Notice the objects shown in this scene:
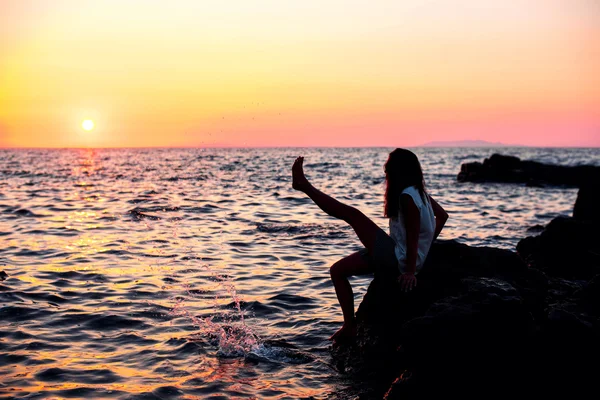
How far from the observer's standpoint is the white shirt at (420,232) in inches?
230

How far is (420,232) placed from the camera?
6.05 m

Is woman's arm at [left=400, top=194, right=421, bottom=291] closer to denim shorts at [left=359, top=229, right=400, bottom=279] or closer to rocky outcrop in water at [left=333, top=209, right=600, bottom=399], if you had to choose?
denim shorts at [left=359, top=229, right=400, bottom=279]

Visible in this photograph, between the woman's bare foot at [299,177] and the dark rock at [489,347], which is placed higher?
the woman's bare foot at [299,177]

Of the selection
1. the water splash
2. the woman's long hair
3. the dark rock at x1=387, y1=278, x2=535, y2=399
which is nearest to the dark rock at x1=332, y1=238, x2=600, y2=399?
the dark rock at x1=387, y1=278, x2=535, y2=399

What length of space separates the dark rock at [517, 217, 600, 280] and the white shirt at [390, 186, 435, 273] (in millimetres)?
5458

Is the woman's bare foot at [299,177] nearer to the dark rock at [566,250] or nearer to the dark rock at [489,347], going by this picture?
the dark rock at [489,347]

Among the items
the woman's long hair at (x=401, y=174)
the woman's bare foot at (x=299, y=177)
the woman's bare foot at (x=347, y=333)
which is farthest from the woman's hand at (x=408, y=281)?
the woman's bare foot at (x=299, y=177)

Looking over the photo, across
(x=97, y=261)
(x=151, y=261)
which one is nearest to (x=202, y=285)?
(x=151, y=261)

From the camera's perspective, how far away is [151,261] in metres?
11.3

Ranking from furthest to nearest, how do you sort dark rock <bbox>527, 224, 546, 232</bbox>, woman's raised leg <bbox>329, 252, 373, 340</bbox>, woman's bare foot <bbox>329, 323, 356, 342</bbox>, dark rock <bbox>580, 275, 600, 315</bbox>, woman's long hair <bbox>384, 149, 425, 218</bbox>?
dark rock <bbox>527, 224, 546, 232</bbox> → woman's bare foot <bbox>329, 323, 356, 342</bbox> → woman's raised leg <bbox>329, 252, 373, 340</bbox> → dark rock <bbox>580, 275, 600, 315</bbox> → woman's long hair <bbox>384, 149, 425, 218</bbox>

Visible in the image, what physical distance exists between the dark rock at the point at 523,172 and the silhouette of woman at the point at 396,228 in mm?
36993

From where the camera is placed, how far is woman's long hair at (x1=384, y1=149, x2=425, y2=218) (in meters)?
5.88

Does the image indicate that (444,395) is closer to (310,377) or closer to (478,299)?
(478,299)

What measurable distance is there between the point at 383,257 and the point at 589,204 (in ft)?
43.0
